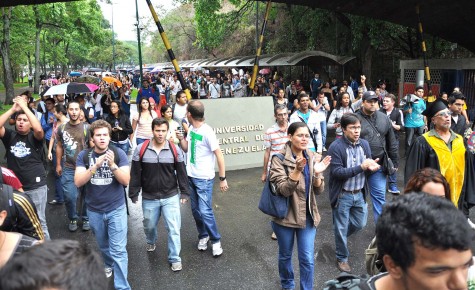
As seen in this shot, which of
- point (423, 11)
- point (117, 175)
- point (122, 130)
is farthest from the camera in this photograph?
point (423, 11)

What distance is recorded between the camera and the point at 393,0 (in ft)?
39.4

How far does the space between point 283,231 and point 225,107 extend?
19.1 feet

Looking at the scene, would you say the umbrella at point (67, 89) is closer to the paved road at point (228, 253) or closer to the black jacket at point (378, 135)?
the paved road at point (228, 253)

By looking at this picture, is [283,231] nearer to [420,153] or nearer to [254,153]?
[420,153]

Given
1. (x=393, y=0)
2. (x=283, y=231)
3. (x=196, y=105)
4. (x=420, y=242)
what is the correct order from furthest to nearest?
(x=393, y=0), (x=196, y=105), (x=283, y=231), (x=420, y=242)

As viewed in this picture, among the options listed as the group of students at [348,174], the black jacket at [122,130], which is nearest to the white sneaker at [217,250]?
the group of students at [348,174]

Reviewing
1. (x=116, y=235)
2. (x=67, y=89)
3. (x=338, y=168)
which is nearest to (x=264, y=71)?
(x=67, y=89)

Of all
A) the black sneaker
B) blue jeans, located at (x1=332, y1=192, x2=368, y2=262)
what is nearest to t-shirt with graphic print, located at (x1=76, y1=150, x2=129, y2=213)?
the black sneaker

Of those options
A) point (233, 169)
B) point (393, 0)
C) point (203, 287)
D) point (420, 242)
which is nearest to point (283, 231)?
point (203, 287)

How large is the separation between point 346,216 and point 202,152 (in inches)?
74.2

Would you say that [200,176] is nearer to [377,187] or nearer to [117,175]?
[117,175]

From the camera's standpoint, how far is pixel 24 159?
5.00 meters

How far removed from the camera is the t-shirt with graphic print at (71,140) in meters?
5.75

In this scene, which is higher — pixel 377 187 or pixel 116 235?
pixel 377 187
